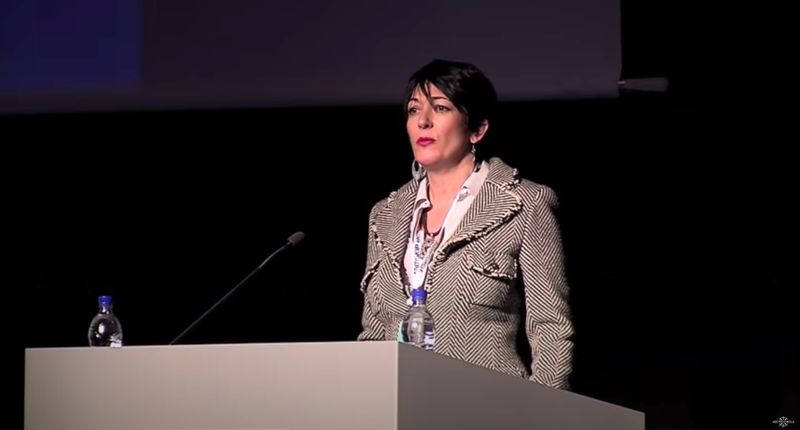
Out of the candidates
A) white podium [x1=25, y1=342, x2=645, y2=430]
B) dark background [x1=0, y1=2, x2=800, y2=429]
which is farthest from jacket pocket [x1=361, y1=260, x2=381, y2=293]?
white podium [x1=25, y1=342, x2=645, y2=430]

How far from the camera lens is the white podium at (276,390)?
1.77 m

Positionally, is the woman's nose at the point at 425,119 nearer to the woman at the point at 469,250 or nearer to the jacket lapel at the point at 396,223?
the woman at the point at 469,250

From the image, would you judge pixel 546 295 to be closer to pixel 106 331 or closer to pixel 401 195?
pixel 401 195

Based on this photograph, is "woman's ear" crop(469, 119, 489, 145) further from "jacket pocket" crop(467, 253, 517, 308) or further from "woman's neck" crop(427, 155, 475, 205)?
"jacket pocket" crop(467, 253, 517, 308)

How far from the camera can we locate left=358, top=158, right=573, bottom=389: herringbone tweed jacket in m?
Answer: 2.94

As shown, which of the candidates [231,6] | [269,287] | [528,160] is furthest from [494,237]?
[231,6]

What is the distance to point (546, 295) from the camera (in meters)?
2.92

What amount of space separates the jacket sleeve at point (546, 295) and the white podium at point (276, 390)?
0.82 meters

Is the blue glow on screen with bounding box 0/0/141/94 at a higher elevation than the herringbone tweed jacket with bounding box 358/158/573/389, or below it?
higher

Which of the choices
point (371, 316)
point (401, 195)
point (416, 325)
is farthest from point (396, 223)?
point (416, 325)

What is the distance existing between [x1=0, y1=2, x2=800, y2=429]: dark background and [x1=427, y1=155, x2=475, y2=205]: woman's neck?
0.69 m

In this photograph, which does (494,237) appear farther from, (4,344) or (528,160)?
(4,344)

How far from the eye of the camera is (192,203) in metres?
4.09

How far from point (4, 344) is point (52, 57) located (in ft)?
3.12
